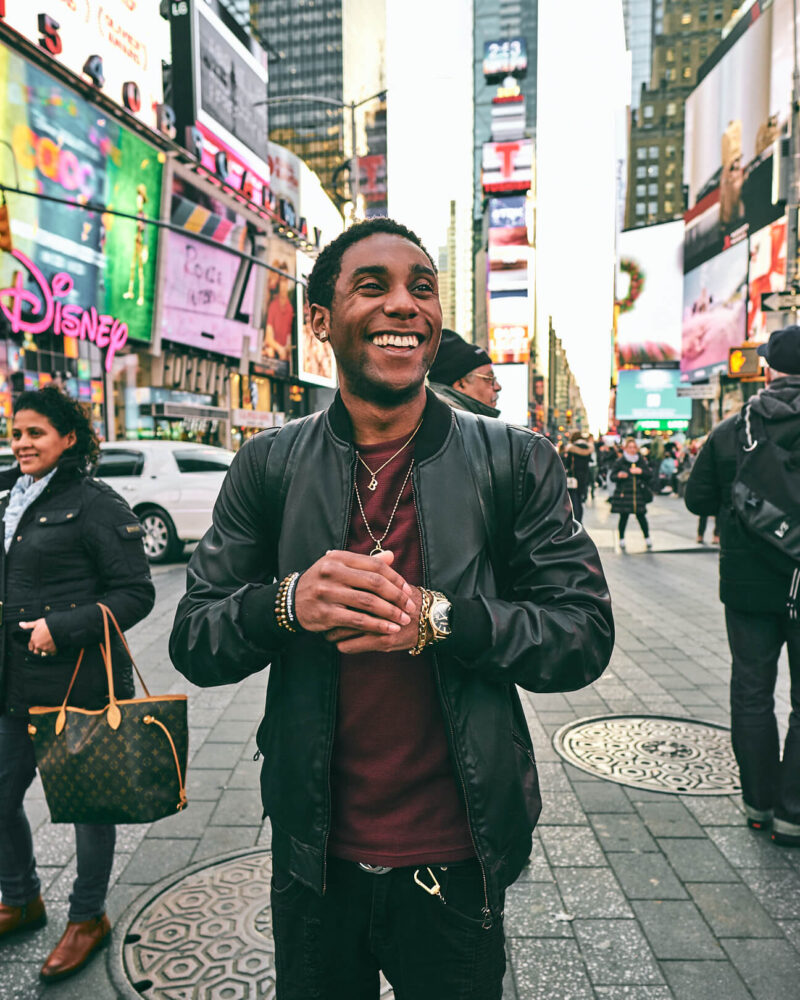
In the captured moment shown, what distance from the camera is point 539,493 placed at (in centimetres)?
177

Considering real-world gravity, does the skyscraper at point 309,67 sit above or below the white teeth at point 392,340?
above

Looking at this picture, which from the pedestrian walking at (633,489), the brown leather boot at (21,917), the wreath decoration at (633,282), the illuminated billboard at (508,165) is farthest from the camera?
the illuminated billboard at (508,165)

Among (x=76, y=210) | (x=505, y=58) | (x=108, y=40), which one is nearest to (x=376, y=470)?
(x=76, y=210)

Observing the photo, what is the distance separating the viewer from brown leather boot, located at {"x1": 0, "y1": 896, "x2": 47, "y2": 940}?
3.12 metres

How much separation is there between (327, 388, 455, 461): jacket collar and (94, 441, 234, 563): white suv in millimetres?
10664

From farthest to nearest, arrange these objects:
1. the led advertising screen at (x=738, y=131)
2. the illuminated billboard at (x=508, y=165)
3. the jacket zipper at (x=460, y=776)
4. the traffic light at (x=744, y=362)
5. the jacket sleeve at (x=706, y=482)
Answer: the illuminated billboard at (x=508, y=165) < the led advertising screen at (x=738, y=131) < the traffic light at (x=744, y=362) < the jacket sleeve at (x=706, y=482) < the jacket zipper at (x=460, y=776)

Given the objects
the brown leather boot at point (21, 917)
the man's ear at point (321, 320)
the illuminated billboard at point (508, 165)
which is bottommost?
the brown leather boot at point (21, 917)

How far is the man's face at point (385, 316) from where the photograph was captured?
1.81 m

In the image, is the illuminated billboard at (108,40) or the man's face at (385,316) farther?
the illuminated billboard at (108,40)

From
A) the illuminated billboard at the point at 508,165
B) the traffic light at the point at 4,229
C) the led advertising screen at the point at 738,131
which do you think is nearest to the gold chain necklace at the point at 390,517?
the traffic light at the point at 4,229

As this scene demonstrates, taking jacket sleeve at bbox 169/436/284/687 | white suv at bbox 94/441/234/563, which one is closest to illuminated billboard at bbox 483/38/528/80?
white suv at bbox 94/441/234/563

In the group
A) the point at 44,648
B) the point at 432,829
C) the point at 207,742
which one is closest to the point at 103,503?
the point at 44,648

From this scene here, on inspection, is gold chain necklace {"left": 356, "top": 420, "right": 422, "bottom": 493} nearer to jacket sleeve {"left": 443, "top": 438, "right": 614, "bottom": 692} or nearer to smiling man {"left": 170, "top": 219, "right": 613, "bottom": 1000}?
smiling man {"left": 170, "top": 219, "right": 613, "bottom": 1000}

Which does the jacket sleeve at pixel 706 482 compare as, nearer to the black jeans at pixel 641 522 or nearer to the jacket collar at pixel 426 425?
the jacket collar at pixel 426 425
